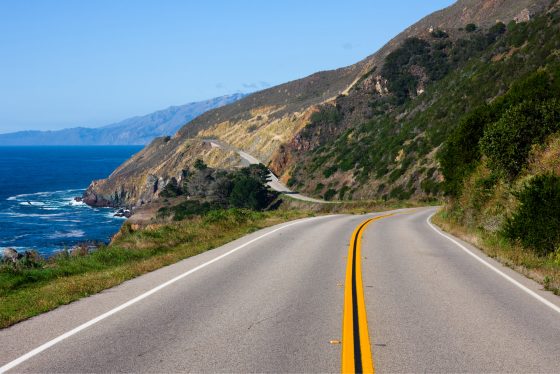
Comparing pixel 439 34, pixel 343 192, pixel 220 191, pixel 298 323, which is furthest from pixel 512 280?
pixel 439 34

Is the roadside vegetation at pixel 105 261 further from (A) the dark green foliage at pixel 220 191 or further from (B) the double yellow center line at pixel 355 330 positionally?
(A) the dark green foliage at pixel 220 191

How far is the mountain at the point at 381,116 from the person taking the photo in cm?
6438

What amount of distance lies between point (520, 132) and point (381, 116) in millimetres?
74462

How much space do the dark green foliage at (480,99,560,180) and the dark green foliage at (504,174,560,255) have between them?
5.62m

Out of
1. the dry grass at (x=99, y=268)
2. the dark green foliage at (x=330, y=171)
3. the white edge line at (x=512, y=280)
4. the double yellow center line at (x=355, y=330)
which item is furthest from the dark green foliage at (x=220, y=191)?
the double yellow center line at (x=355, y=330)

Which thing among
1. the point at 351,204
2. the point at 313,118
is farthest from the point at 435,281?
the point at 313,118

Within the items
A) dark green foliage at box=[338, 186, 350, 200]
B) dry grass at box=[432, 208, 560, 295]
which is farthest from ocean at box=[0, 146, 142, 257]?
dark green foliage at box=[338, 186, 350, 200]

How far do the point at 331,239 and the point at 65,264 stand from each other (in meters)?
9.36

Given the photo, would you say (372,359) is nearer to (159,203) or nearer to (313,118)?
(159,203)

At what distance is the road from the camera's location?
6.22m

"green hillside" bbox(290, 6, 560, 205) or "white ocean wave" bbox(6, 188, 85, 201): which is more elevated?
"green hillside" bbox(290, 6, 560, 205)

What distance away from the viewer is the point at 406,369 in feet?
19.5

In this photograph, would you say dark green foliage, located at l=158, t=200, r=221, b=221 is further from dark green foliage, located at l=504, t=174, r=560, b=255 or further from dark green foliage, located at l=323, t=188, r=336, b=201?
dark green foliage, located at l=504, t=174, r=560, b=255

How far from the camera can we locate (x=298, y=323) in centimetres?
780
